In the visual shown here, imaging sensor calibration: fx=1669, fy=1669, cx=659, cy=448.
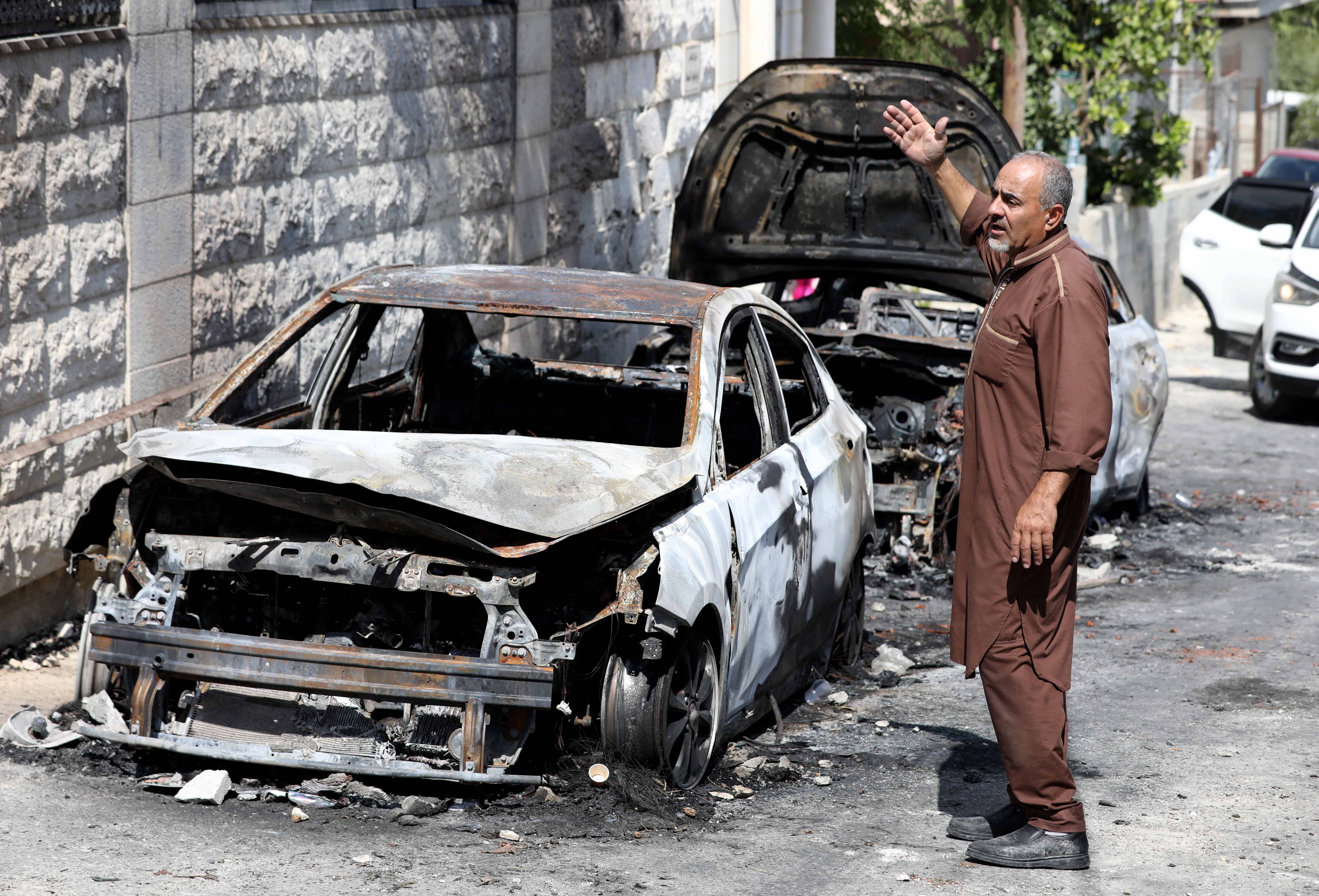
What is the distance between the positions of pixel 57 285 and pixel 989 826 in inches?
169

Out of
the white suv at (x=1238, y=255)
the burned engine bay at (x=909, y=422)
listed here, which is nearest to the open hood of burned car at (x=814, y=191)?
the burned engine bay at (x=909, y=422)

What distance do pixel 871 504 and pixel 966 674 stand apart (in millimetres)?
2403

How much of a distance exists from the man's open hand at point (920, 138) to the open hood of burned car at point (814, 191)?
4.13 metres

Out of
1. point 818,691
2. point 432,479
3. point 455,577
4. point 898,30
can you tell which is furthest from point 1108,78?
point 455,577

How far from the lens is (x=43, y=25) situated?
675 centimetres

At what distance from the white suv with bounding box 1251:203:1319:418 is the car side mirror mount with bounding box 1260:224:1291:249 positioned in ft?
0.26

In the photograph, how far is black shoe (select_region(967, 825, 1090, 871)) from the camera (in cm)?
498

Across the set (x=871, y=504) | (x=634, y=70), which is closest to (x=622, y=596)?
(x=871, y=504)

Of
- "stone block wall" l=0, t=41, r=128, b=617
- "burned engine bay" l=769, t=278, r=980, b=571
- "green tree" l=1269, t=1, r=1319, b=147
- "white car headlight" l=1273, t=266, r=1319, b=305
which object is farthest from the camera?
"green tree" l=1269, t=1, r=1319, b=147

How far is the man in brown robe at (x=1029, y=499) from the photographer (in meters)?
4.88

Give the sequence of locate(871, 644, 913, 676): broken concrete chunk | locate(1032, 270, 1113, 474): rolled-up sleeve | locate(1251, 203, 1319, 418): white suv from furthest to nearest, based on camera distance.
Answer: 1. locate(1251, 203, 1319, 418): white suv
2. locate(871, 644, 913, 676): broken concrete chunk
3. locate(1032, 270, 1113, 474): rolled-up sleeve

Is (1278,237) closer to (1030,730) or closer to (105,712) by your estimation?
(1030,730)

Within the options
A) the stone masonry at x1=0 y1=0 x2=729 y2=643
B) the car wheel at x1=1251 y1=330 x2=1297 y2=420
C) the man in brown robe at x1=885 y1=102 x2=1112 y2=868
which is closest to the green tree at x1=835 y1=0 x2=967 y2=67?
the car wheel at x1=1251 y1=330 x2=1297 y2=420

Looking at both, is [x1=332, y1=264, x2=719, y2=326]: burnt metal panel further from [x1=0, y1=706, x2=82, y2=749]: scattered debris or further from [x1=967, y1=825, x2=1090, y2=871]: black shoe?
[x1=967, y1=825, x2=1090, y2=871]: black shoe
